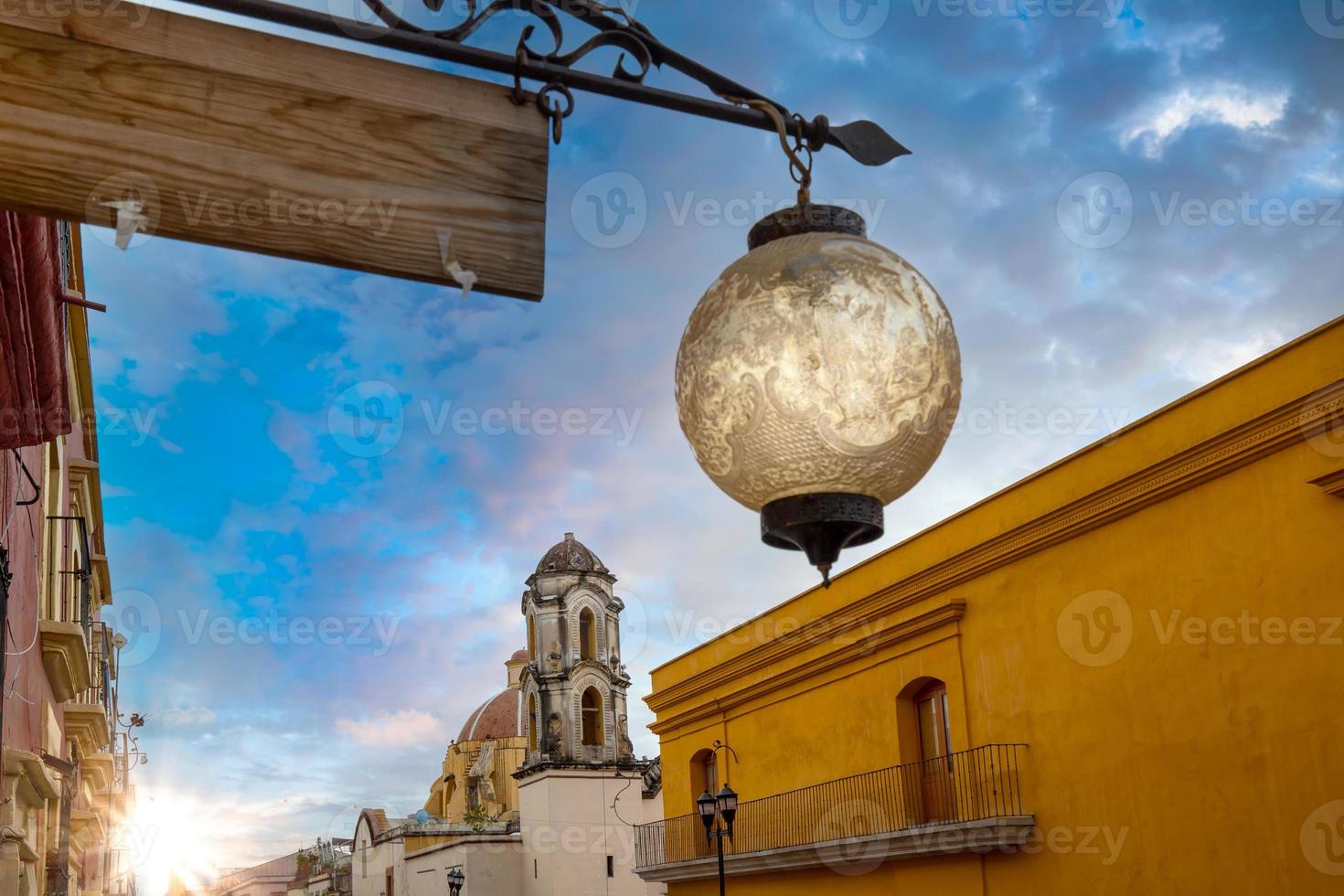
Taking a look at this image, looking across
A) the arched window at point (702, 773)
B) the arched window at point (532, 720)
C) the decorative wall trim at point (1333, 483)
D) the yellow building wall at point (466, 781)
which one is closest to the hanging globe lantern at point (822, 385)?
the decorative wall trim at point (1333, 483)

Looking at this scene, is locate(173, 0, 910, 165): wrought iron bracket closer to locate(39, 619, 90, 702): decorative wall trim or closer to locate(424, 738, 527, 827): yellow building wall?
locate(39, 619, 90, 702): decorative wall trim

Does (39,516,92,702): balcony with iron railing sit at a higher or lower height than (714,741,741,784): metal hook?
higher

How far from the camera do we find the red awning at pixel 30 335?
330cm

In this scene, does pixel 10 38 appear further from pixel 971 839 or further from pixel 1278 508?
pixel 971 839

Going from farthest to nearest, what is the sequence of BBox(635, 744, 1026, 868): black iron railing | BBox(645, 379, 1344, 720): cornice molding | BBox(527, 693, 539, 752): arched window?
1. BBox(527, 693, 539, 752): arched window
2. BBox(635, 744, 1026, 868): black iron railing
3. BBox(645, 379, 1344, 720): cornice molding

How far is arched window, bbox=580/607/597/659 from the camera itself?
102ft

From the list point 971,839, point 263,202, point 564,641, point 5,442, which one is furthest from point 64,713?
point 564,641

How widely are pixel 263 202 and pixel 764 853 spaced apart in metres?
15.6

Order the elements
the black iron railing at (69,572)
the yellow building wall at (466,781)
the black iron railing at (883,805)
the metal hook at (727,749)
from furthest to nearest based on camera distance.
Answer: the yellow building wall at (466,781), the metal hook at (727,749), the black iron railing at (883,805), the black iron railing at (69,572)

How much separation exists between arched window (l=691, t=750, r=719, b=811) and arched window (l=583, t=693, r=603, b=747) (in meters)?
10.9

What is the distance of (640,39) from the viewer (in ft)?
7.09

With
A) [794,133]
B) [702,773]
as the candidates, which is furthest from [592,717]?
[794,133]

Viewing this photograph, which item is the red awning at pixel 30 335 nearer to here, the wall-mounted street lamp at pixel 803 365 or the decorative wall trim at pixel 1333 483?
the wall-mounted street lamp at pixel 803 365

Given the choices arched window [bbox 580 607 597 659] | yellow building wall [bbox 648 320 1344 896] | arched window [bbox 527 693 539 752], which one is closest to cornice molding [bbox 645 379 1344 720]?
yellow building wall [bbox 648 320 1344 896]
